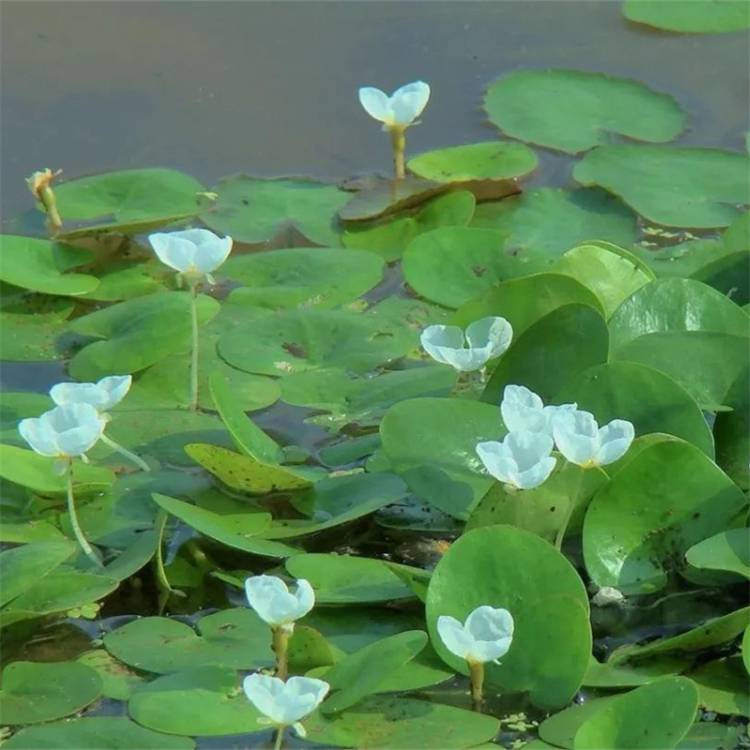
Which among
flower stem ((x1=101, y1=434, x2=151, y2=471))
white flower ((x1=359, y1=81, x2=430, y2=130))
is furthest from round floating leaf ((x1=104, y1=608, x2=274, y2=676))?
white flower ((x1=359, y1=81, x2=430, y2=130))

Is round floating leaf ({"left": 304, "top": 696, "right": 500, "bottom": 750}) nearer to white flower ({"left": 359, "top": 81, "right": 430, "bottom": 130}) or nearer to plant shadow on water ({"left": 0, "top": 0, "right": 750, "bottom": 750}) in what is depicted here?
plant shadow on water ({"left": 0, "top": 0, "right": 750, "bottom": 750})

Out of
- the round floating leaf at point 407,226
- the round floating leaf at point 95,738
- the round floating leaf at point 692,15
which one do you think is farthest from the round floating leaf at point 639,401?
the round floating leaf at point 692,15

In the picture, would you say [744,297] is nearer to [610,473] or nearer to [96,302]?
[610,473]

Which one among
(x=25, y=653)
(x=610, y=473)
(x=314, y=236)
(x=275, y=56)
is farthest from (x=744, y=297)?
(x=275, y=56)

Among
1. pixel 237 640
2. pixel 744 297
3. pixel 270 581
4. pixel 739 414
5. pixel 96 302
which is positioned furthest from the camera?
pixel 96 302

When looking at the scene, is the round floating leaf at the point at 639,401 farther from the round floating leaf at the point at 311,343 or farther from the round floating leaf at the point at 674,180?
the round floating leaf at the point at 674,180

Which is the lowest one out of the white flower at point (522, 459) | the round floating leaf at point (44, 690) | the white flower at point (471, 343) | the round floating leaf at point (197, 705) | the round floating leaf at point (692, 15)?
the round floating leaf at point (44, 690)
